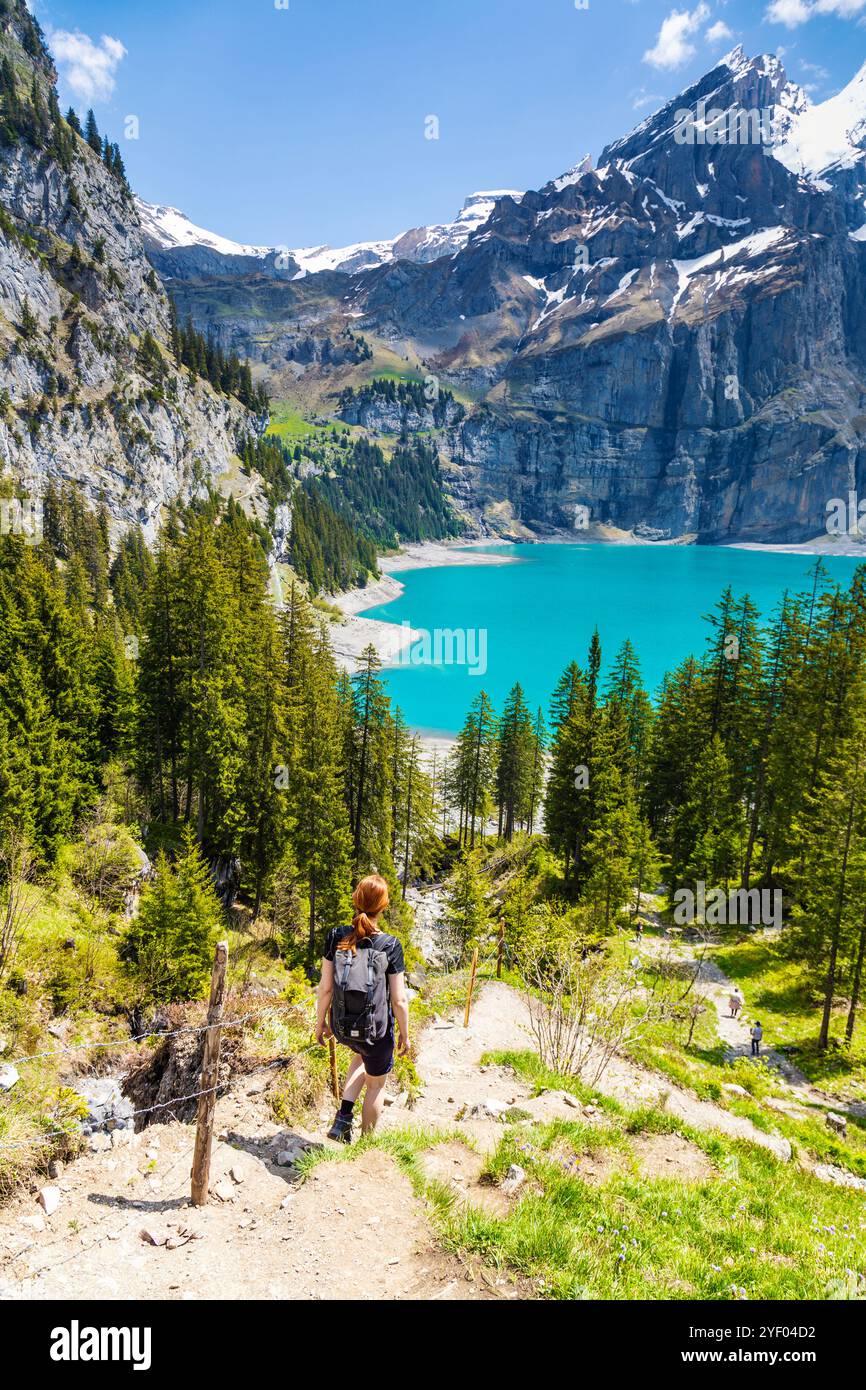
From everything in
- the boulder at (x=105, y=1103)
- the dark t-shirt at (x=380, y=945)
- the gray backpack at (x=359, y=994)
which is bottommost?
the boulder at (x=105, y=1103)

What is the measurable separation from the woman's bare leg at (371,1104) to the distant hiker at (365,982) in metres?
0.53

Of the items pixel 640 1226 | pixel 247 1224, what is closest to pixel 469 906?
pixel 640 1226

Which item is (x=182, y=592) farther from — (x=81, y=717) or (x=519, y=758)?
(x=519, y=758)

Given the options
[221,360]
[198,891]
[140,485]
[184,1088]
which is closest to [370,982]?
[184,1088]

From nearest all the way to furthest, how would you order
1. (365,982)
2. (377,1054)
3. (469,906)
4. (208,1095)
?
(365,982)
(208,1095)
(377,1054)
(469,906)

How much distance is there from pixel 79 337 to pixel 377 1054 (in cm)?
11497

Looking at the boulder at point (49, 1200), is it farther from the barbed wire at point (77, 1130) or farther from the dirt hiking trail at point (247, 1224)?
the barbed wire at point (77, 1130)

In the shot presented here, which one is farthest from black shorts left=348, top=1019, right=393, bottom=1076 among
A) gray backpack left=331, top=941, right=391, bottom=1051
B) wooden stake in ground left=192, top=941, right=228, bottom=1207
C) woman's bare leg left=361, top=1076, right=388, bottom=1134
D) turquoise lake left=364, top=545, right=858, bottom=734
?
turquoise lake left=364, top=545, right=858, bottom=734

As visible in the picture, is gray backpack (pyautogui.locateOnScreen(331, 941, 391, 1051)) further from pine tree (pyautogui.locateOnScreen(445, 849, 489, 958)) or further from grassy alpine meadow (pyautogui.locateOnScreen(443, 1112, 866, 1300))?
pine tree (pyautogui.locateOnScreen(445, 849, 489, 958))

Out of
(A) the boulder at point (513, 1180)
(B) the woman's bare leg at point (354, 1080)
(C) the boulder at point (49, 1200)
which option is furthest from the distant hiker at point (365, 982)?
(C) the boulder at point (49, 1200)

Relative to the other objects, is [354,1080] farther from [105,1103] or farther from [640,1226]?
[105,1103]

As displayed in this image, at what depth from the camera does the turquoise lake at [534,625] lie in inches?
3647

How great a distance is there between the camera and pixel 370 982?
6609mm

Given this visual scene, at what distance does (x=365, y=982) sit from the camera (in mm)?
6594
